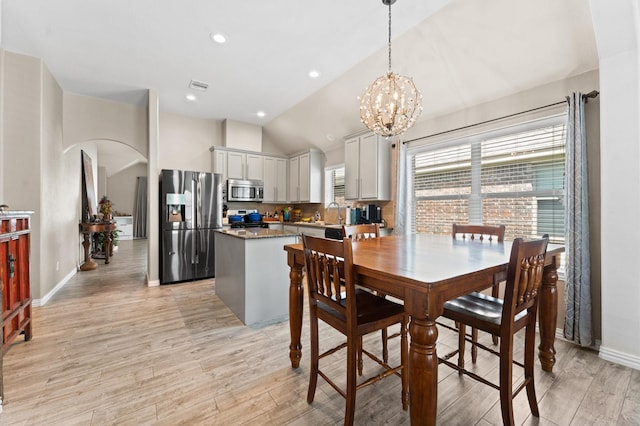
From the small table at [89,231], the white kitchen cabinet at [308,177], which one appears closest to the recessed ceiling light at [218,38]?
the white kitchen cabinet at [308,177]

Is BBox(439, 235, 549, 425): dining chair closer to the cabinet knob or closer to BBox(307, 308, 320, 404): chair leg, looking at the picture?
BBox(307, 308, 320, 404): chair leg

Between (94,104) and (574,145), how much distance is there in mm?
6124

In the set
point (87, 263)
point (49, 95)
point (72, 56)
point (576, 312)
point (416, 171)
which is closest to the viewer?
point (576, 312)

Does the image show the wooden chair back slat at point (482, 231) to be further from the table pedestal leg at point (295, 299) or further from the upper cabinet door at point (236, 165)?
the upper cabinet door at point (236, 165)

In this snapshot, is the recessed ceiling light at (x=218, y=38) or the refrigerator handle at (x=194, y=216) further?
the refrigerator handle at (x=194, y=216)

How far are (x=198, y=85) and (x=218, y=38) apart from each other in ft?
4.36

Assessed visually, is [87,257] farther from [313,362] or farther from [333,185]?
[313,362]

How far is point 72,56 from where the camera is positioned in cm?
323

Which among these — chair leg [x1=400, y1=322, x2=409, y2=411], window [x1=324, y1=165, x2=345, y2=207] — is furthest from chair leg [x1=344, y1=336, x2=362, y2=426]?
window [x1=324, y1=165, x2=345, y2=207]

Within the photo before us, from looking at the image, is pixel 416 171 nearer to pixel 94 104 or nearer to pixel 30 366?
pixel 30 366

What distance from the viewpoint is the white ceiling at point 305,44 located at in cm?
238

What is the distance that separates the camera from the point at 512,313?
1.37 metres

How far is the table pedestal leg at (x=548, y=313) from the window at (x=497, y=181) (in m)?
1.03

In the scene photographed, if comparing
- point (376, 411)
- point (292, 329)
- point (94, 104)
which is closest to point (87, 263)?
point (94, 104)
